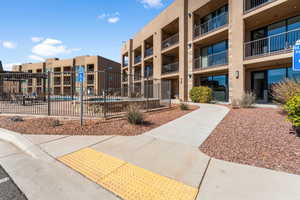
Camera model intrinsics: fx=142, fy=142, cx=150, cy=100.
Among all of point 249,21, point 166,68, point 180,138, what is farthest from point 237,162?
point 166,68

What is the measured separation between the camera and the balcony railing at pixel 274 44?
11.0 meters

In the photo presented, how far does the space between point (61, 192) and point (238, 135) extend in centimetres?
528

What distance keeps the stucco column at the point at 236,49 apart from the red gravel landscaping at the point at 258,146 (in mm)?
7992

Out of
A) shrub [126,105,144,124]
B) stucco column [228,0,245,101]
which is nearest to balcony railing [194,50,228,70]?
stucco column [228,0,245,101]

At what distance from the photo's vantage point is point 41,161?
135 inches

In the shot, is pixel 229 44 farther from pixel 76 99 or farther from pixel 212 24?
pixel 76 99

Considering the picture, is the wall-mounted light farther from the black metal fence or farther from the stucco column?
the black metal fence

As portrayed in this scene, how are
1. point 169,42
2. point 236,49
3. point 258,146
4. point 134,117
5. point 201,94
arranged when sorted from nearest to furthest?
point 258,146 < point 134,117 < point 236,49 < point 201,94 < point 169,42

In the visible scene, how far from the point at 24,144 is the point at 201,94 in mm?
14557

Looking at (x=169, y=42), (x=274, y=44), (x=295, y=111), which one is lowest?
(x=295, y=111)

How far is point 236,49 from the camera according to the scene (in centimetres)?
1291

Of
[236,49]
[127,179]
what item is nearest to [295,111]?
[127,179]

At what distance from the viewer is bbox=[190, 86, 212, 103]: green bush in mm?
14883

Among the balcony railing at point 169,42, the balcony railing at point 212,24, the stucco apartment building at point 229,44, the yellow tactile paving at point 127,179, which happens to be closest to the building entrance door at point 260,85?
the stucco apartment building at point 229,44
